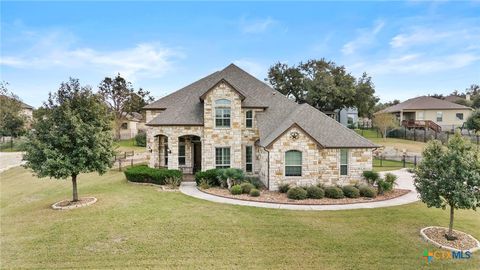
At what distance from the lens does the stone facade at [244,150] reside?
16.9 m

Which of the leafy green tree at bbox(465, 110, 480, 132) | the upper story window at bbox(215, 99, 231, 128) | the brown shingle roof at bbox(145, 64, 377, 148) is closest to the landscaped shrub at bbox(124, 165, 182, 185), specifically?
the brown shingle roof at bbox(145, 64, 377, 148)

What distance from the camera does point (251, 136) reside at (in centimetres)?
2203

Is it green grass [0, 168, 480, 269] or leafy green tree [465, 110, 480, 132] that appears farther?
leafy green tree [465, 110, 480, 132]

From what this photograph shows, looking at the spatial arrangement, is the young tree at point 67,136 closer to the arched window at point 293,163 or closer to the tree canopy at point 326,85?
the arched window at point 293,163

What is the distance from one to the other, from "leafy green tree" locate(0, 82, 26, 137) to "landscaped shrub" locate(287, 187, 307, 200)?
5526 cm

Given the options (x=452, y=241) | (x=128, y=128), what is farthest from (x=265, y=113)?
(x=128, y=128)

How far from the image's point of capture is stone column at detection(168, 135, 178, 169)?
2114 centimetres

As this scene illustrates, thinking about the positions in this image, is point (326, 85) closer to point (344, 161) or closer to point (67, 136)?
point (344, 161)

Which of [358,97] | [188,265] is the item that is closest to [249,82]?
[188,265]

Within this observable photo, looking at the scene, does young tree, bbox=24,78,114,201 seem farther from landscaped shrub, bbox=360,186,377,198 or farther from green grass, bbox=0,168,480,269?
landscaped shrub, bbox=360,186,377,198

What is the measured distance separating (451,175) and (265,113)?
1441cm

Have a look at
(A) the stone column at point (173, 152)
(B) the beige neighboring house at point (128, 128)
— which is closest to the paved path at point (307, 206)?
(A) the stone column at point (173, 152)

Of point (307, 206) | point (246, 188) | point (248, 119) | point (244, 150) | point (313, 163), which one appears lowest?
point (307, 206)

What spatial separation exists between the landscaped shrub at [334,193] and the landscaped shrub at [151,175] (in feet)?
32.2
